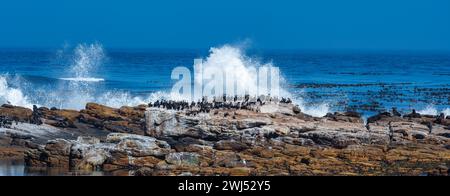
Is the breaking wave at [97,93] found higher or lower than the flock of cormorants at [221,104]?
higher

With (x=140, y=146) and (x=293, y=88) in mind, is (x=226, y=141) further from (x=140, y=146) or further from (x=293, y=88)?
(x=293, y=88)

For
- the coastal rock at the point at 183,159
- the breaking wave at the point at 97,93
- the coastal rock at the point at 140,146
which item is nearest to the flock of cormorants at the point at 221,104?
the coastal rock at the point at 140,146

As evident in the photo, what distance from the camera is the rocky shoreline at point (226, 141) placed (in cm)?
Answer: 2833

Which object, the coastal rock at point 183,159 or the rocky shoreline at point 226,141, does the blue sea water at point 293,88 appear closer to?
the rocky shoreline at point 226,141

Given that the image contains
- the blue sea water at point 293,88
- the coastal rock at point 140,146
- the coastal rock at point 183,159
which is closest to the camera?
the coastal rock at point 183,159

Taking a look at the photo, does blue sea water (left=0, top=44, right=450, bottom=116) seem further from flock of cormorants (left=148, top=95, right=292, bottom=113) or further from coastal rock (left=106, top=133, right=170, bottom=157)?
coastal rock (left=106, top=133, right=170, bottom=157)

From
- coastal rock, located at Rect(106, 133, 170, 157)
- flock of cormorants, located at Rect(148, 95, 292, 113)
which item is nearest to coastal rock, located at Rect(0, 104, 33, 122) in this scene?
flock of cormorants, located at Rect(148, 95, 292, 113)

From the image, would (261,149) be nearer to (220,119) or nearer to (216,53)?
(220,119)

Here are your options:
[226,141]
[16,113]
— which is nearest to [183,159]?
[226,141]

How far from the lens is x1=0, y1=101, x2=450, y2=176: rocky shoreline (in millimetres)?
28328

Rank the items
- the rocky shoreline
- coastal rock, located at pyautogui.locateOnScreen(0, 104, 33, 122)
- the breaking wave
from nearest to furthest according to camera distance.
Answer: the rocky shoreline, coastal rock, located at pyautogui.locateOnScreen(0, 104, 33, 122), the breaking wave

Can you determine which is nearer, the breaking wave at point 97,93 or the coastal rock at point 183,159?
the coastal rock at point 183,159

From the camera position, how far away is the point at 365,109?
172ft

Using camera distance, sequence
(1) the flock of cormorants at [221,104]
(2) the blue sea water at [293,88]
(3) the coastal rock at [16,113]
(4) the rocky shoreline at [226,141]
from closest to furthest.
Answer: (4) the rocky shoreline at [226,141], (1) the flock of cormorants at [221,104], (3) the coastal rock at [16,113], (2) the blue sea water at [293,88]
